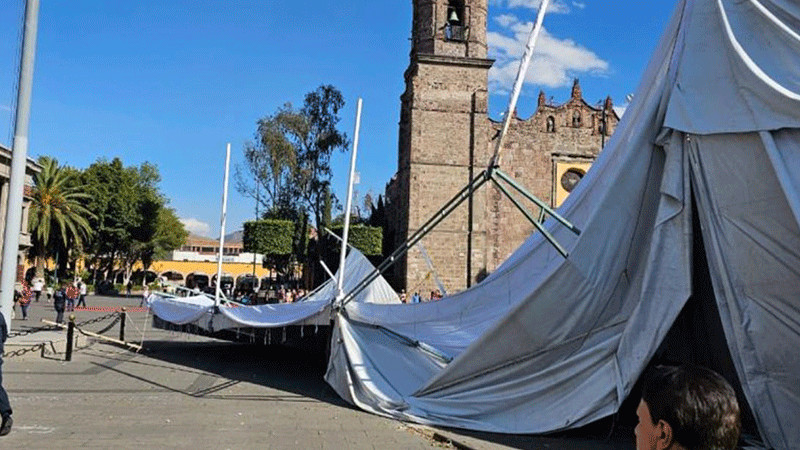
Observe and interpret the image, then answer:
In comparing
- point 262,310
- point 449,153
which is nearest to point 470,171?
point 449,153

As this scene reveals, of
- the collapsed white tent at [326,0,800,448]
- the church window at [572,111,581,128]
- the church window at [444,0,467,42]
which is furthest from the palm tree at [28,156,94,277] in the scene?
the collapsed white tent at [326,0,800,448]

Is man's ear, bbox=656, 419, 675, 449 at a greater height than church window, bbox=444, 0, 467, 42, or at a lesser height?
lesser

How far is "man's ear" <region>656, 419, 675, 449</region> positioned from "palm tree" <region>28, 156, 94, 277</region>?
48788 mm

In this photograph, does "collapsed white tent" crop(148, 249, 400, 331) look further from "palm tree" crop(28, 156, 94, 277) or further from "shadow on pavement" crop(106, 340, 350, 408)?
"palm tree" crop(28, 156, 94, 277)

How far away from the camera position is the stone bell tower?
3097cm

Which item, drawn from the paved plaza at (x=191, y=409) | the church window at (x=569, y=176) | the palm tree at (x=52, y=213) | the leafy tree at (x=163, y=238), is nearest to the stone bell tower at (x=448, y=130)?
the church window at (x=569, y=176)

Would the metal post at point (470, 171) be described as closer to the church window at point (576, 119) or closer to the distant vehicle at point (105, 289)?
the church window at point (576, 119)

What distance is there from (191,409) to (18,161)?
3766mm

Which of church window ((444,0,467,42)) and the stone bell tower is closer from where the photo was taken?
the stone bell tower

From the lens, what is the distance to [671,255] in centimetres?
680

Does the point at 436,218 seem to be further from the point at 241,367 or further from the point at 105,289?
the point at 105,289

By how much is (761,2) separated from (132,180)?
183 ft

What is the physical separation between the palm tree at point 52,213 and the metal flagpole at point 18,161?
40.4 metres

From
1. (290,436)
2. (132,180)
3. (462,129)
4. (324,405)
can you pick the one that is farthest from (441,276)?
(132,180)
